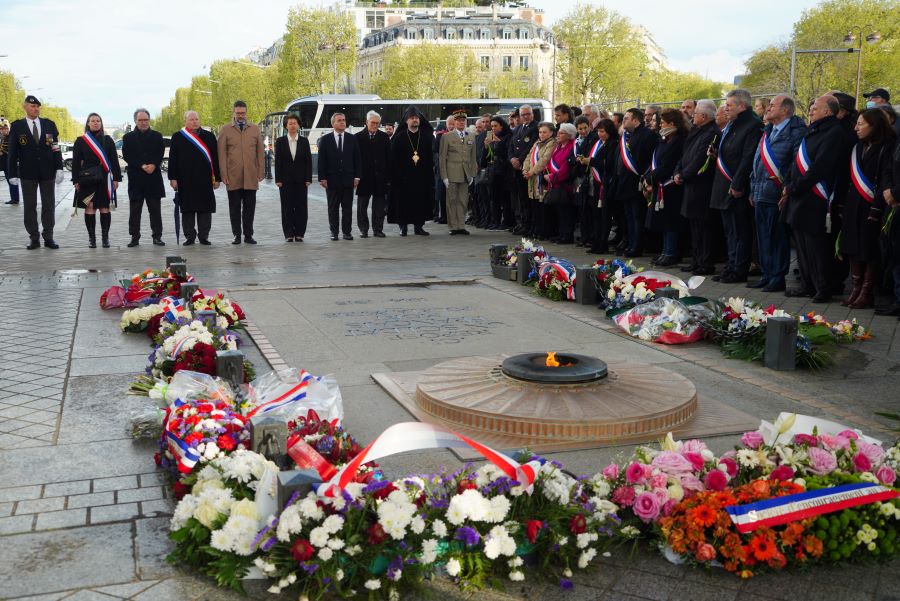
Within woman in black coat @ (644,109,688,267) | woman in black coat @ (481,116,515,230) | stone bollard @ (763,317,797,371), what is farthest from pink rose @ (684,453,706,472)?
woman in black coat @ (481,116,515,230)

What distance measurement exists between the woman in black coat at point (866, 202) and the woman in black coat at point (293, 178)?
28.7 ft

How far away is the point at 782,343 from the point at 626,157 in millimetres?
6236

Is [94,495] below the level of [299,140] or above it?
below

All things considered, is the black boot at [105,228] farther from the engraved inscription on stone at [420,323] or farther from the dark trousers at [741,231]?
the dark trousers at [741,231]

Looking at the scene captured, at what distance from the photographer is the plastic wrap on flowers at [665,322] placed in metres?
7.46

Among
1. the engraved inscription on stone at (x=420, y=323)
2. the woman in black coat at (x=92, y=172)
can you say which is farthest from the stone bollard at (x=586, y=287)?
the woman in black coat at (x=92, y=172)

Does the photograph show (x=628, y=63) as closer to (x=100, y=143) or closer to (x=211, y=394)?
(x=100, y=143)

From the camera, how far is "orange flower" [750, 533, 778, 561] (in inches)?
135

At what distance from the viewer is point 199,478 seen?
3.82 meters

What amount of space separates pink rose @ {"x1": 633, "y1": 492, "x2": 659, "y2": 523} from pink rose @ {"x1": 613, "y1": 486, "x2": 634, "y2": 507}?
0.05 m

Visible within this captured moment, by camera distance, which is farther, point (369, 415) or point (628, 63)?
point (628, 63)

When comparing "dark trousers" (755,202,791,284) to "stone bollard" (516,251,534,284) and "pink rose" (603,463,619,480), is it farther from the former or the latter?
"pink rose" (603,463,619,480)

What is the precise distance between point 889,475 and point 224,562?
8.48 ft

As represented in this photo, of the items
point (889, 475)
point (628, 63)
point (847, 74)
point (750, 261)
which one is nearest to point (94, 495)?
point (889, 475)
